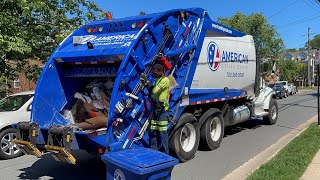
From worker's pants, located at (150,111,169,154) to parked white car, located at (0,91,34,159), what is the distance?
3561 millimetres

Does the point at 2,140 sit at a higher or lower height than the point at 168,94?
lower

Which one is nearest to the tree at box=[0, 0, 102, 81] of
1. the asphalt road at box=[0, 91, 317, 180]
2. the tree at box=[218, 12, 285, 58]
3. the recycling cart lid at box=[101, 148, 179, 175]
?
the asphalt road at box=[0, 91, 317, 180]

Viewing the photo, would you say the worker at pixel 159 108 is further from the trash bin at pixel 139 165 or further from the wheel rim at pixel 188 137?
the trash bin at pixel 139 165

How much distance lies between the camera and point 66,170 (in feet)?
24.5

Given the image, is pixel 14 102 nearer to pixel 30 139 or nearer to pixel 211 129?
pixel 30 139

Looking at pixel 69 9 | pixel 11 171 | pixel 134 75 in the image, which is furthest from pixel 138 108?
pixel 69 9

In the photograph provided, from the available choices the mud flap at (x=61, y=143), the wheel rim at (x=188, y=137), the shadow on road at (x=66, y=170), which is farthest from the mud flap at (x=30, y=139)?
the wheel rim at (x=188, y=137)

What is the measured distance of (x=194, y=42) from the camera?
7945 millimetres

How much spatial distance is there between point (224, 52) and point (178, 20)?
2430 millimetres

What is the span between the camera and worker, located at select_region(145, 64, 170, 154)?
22.1 ft

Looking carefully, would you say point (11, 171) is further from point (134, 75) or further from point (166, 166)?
point (166, 166)

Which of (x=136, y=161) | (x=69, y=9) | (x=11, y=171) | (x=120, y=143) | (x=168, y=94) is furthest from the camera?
(x=69, y=9)

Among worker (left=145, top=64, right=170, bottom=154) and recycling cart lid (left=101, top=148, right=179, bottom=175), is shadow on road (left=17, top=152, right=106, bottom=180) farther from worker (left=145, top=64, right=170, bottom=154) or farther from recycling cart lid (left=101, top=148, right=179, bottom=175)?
recycling cart lid (left=101, top=148, right=179, bottom=175)

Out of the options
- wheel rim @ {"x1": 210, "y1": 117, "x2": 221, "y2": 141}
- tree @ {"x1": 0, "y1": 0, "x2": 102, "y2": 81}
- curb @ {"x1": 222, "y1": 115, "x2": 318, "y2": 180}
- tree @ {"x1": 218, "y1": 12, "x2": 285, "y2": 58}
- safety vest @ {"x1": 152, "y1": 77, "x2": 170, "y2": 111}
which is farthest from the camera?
tree @ {"x1": 218, "y1": 12, "x2": 285, "y2": 58}
